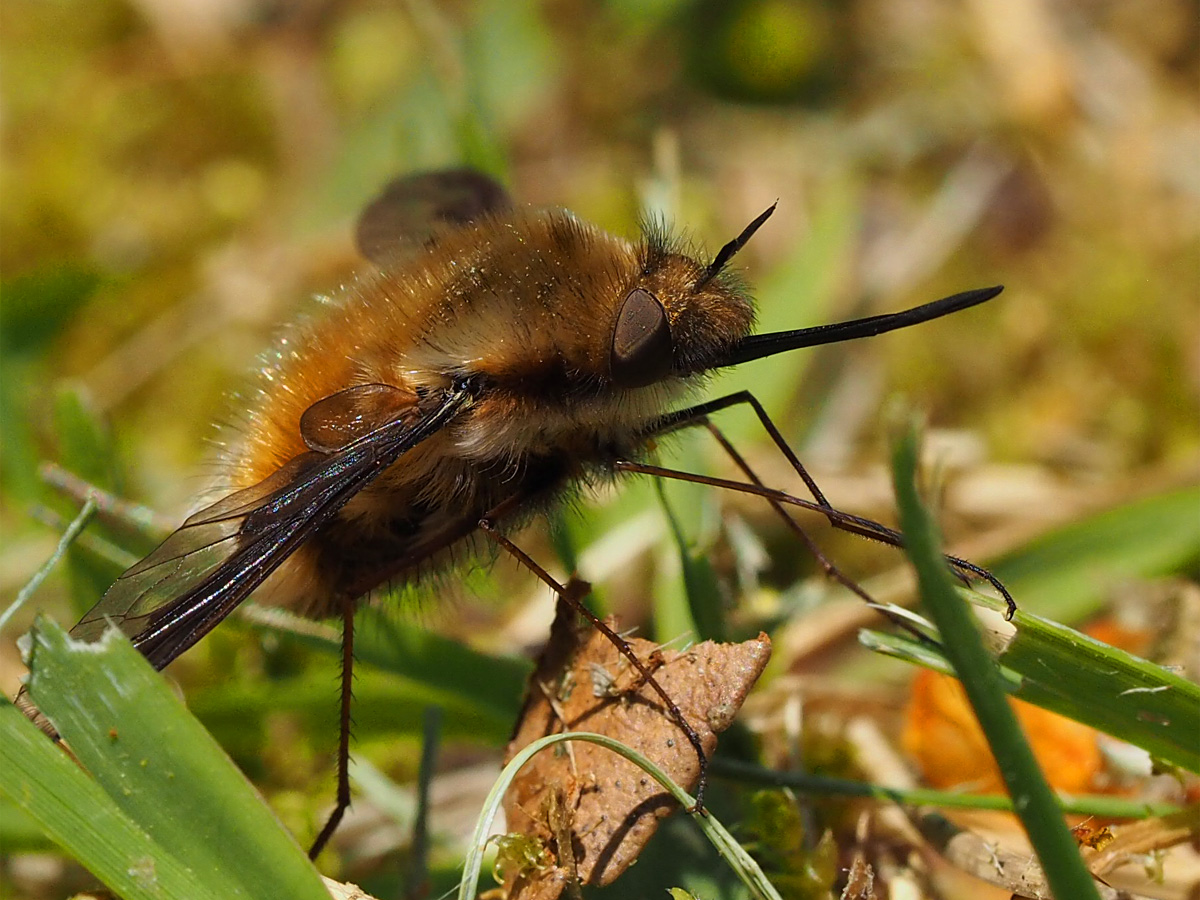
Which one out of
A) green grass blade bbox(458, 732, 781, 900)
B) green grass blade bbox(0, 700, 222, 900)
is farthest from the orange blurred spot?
green grass blade bbox(0, 700, 222, 900)

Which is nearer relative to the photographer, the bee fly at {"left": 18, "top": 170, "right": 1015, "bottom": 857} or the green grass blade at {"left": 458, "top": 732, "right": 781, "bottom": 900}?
the green grass blade at {"left": 458, "top": 732, "right": 781, "bottom": 900}

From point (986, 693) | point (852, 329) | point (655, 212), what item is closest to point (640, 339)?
point (852, 329)

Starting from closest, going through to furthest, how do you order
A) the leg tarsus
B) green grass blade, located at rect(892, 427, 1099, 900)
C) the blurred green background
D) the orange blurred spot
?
green grass blade, located at rect(892, 427, 1099, 900) < the orange blurred spot < the leg tarsus < the blurred green background

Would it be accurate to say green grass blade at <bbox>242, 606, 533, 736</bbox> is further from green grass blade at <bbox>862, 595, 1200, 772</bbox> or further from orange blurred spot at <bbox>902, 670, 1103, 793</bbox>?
green grass blade at <bbox>862, 595, 1200, 772</bbox>

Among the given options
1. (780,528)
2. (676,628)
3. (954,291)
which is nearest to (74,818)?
(676,628)

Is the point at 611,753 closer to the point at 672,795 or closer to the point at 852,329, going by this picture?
the point at 672,795

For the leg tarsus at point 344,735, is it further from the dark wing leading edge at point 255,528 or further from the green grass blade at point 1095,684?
the green grass blade at point 1095,684

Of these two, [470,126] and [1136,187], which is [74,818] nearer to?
[470,126]
